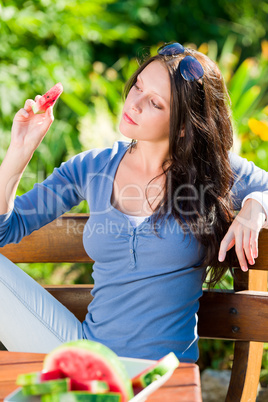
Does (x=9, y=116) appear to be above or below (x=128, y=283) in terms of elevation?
above

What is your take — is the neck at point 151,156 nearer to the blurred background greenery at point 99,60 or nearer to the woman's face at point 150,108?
the woman's face at point 150,108

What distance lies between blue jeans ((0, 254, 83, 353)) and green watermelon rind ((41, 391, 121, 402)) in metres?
0.84

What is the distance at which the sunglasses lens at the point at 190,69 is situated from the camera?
1.79 m

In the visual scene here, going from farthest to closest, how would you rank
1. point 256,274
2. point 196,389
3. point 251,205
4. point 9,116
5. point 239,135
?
point 9,116 < point 239,135 < point 256,274 < point 251,205 < point 196,389

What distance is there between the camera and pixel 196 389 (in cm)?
108

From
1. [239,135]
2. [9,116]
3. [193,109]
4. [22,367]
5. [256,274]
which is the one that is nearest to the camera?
[22,367]

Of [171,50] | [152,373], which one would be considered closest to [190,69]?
[171,50]

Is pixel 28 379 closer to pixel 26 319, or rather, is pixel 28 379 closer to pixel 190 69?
pixel 26 319

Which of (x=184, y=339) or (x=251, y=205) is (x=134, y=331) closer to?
(x=184, y=339)

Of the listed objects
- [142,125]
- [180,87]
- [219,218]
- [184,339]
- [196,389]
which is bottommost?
[184,339]

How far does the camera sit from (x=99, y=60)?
559 centimetres

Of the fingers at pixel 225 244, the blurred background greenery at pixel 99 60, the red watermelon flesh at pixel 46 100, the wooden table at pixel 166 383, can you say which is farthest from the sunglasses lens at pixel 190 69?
the wooden table at pixel 166 383

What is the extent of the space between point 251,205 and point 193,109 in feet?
1.27

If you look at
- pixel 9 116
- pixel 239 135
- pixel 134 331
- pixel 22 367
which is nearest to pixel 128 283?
pixel 134 331
